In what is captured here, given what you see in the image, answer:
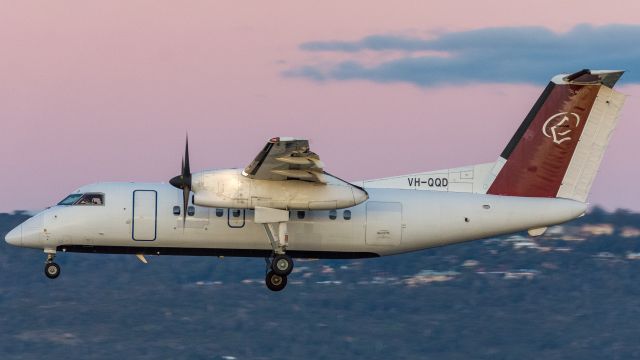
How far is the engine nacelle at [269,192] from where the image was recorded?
29.4 meters

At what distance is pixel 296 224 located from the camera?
1209 inches

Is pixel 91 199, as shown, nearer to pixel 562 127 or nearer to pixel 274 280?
pixel 274 280

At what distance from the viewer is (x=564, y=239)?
102m

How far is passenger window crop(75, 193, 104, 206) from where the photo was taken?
30.8 metres

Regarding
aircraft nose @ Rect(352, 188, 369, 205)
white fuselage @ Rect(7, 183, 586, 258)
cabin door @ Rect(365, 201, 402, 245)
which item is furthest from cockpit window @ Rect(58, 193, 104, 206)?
cabin door @ Rect(365, 201, 402, 245)

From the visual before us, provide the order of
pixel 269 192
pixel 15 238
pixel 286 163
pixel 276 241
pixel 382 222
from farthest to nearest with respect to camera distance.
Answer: pixel 382 222 → pixel 15 238 → pixel 276 241 → pixel 269 192 → pixel 286 163

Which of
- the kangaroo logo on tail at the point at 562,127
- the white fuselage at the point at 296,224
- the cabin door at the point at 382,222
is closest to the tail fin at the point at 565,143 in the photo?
the kangaroo logo on tail at the point at 562,127

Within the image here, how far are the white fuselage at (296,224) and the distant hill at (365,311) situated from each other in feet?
232

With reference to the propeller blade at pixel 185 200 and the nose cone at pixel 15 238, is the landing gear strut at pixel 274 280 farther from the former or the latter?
the nose cone at pixel 15 238

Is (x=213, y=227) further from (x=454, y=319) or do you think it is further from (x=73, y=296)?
(x=73, y=296)

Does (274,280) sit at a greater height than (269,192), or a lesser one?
lesser

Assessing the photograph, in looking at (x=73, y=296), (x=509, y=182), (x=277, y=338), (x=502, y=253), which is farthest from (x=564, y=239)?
(x=509, y=182)

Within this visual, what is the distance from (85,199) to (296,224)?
17.8 feet

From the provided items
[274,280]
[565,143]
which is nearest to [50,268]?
[274,280]
